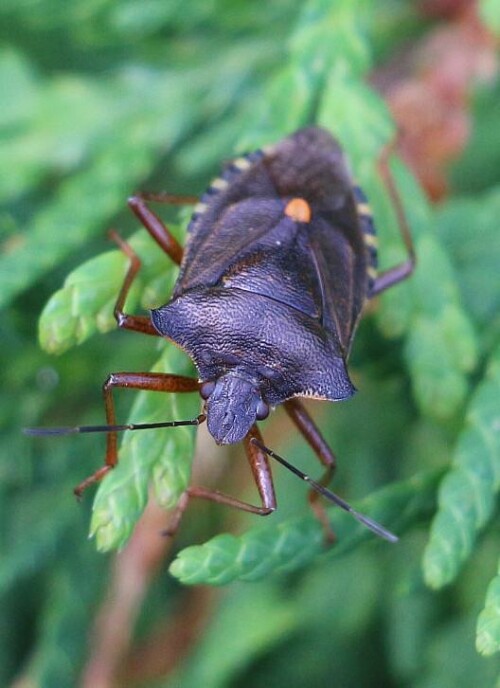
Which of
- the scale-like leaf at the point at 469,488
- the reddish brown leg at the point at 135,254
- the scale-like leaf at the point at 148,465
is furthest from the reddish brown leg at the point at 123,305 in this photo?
the scale-like leaf at the point at 469,488

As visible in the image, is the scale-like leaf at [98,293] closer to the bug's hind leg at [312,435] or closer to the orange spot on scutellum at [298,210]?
the orange spot on scutellum at [298,210]

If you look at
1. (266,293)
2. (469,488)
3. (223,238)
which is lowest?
(469,488)

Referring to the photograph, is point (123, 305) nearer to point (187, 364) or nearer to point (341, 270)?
point (187, 364)

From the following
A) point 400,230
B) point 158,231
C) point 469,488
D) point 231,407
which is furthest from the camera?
point 400,230

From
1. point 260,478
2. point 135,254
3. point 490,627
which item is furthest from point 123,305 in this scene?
point 490,627

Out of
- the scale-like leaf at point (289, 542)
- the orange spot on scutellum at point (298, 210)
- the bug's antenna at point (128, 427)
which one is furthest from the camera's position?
the orange spot on scutellum at point (298, 210)

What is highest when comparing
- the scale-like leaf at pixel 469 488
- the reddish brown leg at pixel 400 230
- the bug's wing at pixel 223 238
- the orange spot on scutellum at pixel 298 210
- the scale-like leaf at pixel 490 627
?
the bug's wing at pixel 223 238

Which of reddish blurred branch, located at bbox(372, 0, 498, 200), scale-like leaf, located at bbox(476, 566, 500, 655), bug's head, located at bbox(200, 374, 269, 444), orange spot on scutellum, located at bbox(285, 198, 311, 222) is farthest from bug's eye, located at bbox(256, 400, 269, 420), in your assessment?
reddish blurred branch, located at bbox(372, 0, 498, 200)

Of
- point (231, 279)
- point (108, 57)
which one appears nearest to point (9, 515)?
point (231, 279)
